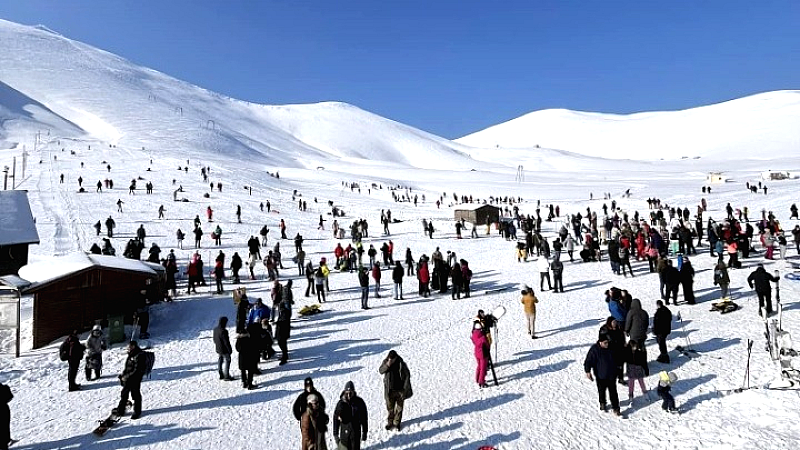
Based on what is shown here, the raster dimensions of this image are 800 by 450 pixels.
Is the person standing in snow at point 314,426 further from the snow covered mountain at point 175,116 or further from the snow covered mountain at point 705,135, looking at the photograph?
the snow covered mountain at point 705,135

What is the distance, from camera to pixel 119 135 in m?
99.5

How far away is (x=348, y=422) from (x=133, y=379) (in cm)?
391

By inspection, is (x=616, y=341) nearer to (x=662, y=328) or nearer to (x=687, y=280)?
(x=662, y=328)

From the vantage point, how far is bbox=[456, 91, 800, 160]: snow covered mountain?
136 metres

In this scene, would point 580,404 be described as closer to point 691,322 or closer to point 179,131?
point 691,322

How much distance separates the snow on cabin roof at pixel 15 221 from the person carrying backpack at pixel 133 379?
13.1m

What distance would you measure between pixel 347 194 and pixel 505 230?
26090mm

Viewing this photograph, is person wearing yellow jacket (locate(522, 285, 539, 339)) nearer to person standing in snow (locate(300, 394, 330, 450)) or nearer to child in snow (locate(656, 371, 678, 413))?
child in snow (locate(656, 371, 678, 413))

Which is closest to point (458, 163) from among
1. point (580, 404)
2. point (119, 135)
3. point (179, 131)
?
point (179, 131)

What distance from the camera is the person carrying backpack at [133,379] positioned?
795 centimetres

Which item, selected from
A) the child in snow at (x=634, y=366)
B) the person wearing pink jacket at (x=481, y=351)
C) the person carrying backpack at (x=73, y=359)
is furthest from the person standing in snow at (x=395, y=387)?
the person carrying backpack at (x=73, y=359)

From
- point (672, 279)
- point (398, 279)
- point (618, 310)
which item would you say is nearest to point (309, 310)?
point (398, 279)

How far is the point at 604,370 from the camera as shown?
24.1 ft

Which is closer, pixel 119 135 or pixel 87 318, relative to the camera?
pixel 87 318
